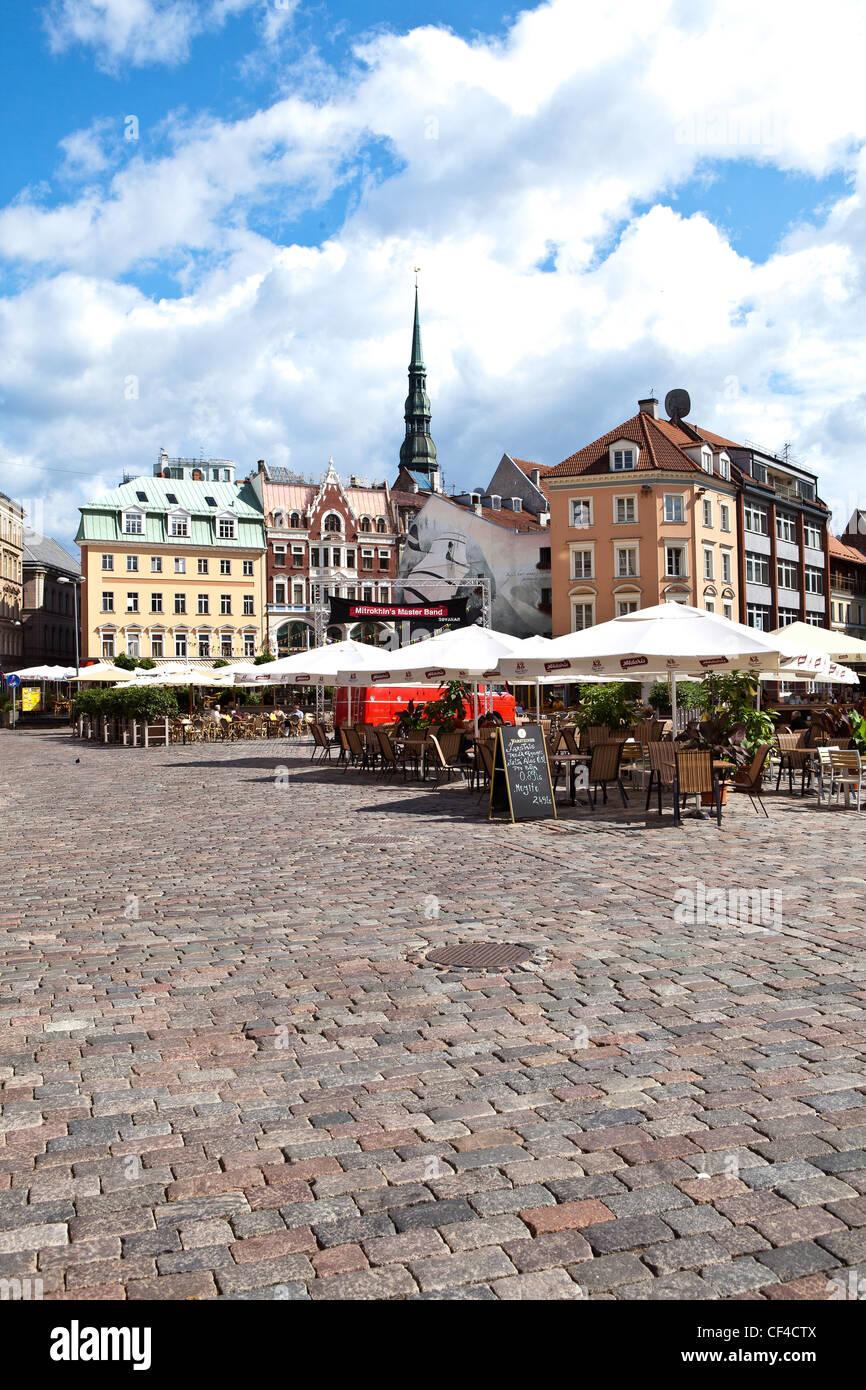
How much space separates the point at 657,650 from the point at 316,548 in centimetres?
6731

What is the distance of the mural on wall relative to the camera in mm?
66312

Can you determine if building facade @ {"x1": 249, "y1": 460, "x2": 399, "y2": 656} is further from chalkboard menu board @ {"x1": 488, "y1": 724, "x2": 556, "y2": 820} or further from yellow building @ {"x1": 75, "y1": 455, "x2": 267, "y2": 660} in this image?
chalkboard menu board @ {"x1": 488, "y1": 724, "x2": 556, "y2": 820}

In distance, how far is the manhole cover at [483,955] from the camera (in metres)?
7.12

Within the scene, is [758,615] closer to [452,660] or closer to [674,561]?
[674,561]

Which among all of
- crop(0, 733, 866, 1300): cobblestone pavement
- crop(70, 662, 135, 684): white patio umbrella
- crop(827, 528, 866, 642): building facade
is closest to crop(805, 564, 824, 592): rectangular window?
crop(827, 528, 866, 642): building facade

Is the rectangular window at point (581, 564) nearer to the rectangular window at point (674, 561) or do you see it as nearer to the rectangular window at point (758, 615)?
the rectangular window at point (674, 561)

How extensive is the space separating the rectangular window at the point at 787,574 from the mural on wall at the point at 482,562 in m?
13.3

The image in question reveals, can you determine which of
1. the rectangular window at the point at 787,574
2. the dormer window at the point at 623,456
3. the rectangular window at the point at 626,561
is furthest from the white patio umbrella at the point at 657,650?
the rectangular window at the point at 787,574

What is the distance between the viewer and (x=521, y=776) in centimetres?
1486

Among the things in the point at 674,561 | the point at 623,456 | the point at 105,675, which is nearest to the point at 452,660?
the point at 105,675

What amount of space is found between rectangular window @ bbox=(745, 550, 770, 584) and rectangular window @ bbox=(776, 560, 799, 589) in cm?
111

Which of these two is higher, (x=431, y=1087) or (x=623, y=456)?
(x=623, y=456)
